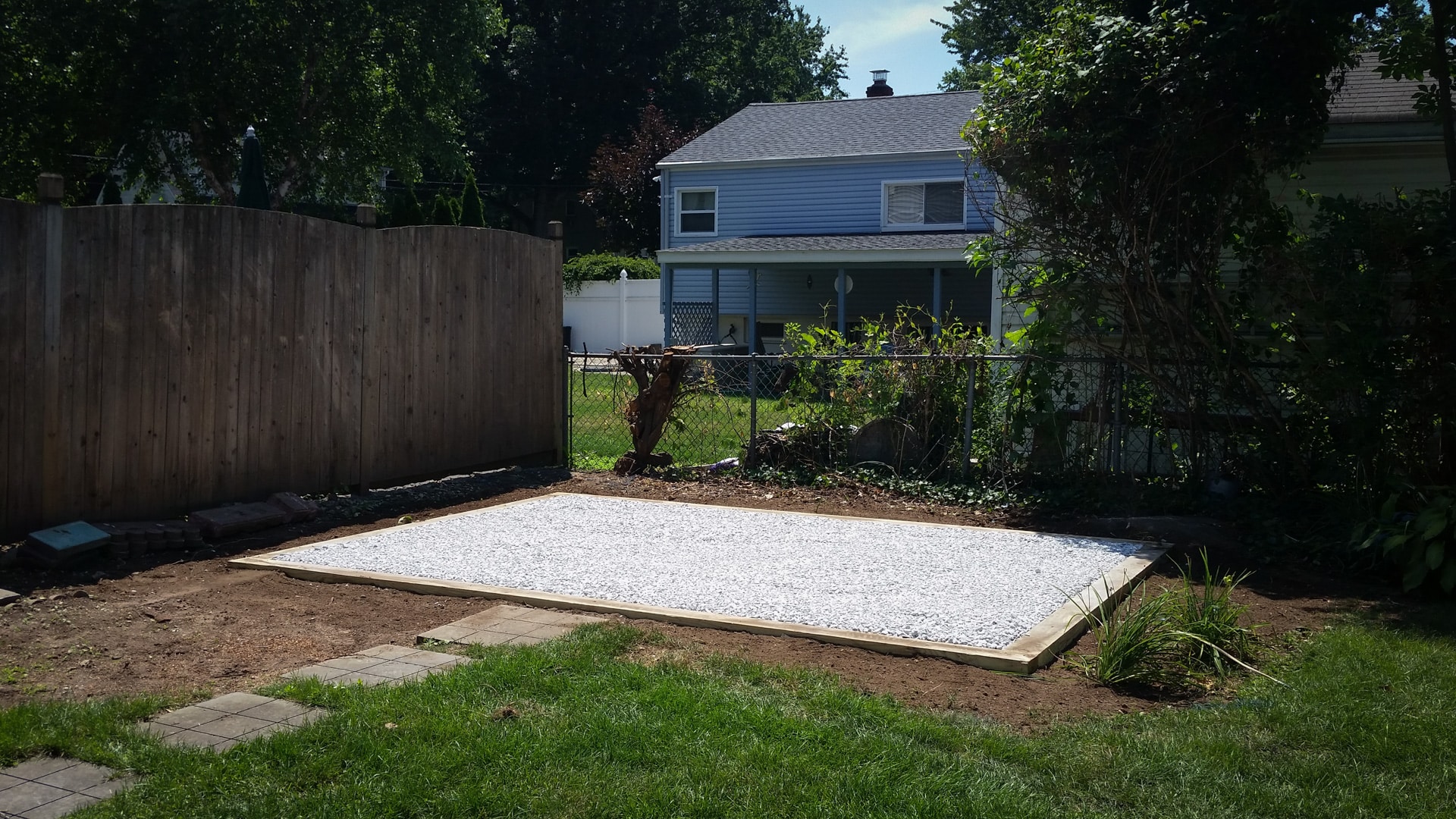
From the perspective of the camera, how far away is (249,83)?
2258 cm

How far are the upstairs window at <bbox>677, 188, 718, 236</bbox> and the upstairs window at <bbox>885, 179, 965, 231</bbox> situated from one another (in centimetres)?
436

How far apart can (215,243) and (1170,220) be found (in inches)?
275

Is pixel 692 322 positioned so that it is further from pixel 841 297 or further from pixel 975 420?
pixel 975 420

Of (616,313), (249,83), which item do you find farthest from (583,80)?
(249,83)

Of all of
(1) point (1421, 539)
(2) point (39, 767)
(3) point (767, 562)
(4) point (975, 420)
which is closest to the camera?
(2) point (39, 767)

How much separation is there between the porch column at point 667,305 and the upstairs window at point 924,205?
17.0 ft

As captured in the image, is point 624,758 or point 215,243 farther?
point 215,243

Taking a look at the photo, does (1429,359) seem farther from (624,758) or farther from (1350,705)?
Result: (624,758)

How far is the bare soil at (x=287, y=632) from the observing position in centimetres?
455

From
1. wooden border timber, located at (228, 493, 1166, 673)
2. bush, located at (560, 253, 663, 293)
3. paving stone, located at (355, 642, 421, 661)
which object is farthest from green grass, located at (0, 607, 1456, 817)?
bush, located at (560, 253, 663, 293)

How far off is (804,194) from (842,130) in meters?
1.96

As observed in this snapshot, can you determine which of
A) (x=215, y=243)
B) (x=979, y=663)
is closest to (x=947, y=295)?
(x=215, y=243)

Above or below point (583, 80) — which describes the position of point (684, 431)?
below

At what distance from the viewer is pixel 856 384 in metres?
10.3
